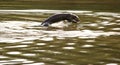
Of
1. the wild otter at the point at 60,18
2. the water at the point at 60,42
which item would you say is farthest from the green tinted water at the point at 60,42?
the wild otter at the point at 60,18

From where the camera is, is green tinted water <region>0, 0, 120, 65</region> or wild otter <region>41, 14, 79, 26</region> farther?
wild otter <region>41, 14, 79, 26</region>

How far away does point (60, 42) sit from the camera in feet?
33.5

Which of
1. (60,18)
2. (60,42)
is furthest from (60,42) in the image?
(60,18)

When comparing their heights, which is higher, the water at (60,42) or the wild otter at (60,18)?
the wild otter at (60,18)

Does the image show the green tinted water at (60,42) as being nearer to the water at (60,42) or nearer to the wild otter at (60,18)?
the water at (60,42)

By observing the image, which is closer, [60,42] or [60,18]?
[60,42]

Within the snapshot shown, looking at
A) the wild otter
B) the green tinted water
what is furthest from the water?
the wild otter

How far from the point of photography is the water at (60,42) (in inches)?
328

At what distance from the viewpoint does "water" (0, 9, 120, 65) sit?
8.34 m

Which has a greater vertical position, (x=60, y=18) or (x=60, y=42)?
(x=60, y=18)

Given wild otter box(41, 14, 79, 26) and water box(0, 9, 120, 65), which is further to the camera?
wild otter box(41, 14, 79, 26)

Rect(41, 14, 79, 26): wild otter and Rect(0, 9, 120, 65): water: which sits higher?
Rect(41, 14, 79, 26): wild otter

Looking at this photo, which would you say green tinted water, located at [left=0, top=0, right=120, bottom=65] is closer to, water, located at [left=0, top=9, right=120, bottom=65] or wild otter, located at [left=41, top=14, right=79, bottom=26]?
water, located at [left=0, top=9, right=120, bottom=65]

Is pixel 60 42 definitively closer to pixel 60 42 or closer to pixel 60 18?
pixel 60 42
